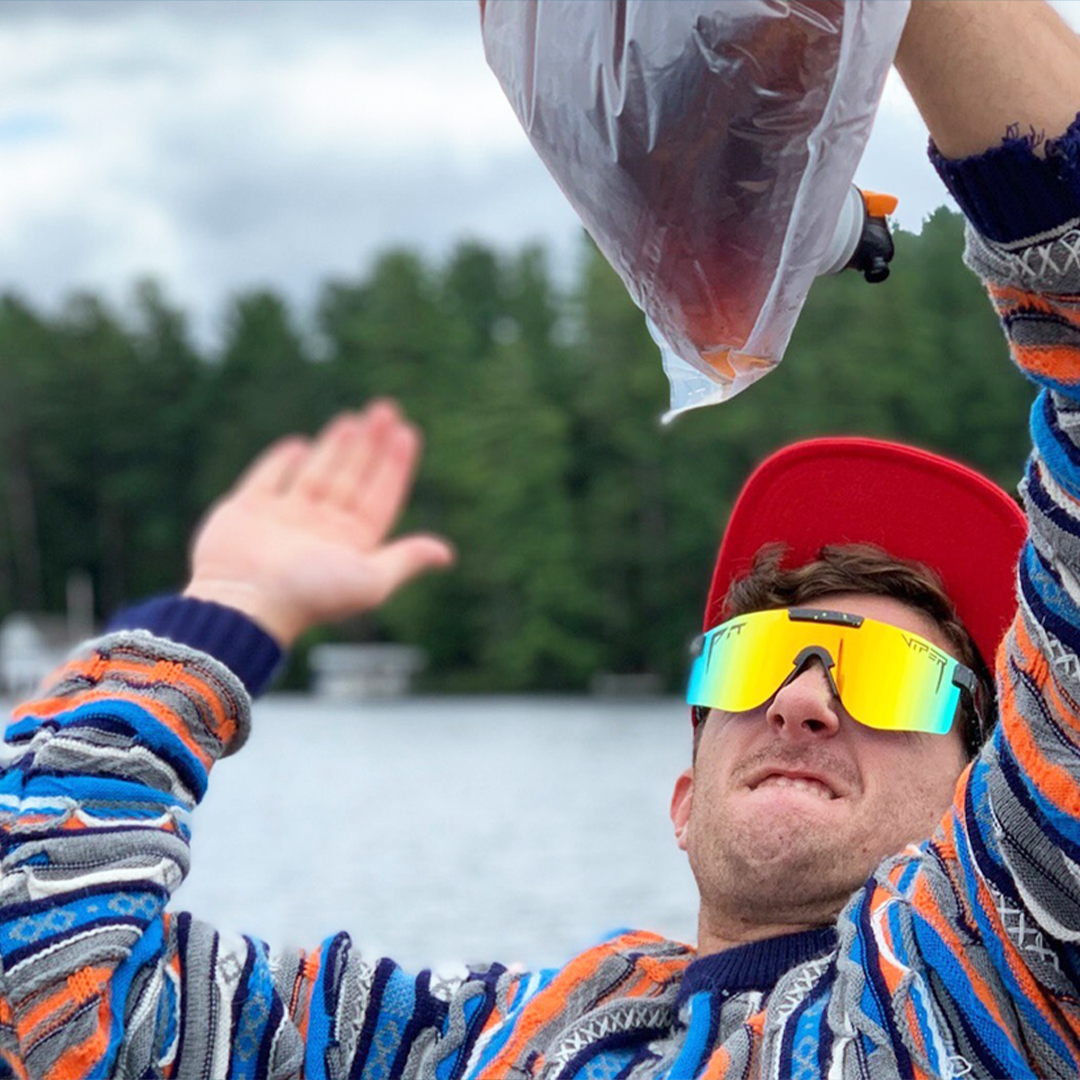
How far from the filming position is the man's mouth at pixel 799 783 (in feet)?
6.19

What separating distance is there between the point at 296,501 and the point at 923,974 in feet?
3.22

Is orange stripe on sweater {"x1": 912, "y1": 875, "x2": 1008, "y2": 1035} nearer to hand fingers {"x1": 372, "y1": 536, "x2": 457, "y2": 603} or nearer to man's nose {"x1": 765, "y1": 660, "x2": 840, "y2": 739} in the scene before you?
man's nose {"x1": 765, "y1": 660, "x2": 840, "y2": 739}

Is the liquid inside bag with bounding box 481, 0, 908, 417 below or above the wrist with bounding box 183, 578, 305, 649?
above

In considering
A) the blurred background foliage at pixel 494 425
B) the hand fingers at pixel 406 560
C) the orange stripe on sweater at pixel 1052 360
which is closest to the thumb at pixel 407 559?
the hand fingers at pixel 406 560

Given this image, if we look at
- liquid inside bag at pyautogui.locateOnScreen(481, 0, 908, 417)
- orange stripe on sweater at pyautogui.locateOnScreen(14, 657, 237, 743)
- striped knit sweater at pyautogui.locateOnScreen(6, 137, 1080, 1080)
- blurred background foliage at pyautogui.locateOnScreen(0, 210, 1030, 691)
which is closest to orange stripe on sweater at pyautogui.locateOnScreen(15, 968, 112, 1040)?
striped knit sweater at pyautogui.locateOnScreen(6, 137, 1080, 1080)

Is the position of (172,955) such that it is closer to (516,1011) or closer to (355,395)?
(516,1011)

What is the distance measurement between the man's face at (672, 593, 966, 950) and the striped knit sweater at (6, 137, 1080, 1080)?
→ 2.4 inches

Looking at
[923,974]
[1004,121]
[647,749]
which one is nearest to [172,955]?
[923,974]

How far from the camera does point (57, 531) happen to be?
4838 cm

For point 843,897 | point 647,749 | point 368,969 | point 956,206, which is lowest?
point 647,749

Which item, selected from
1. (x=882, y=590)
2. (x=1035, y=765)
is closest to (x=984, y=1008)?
(x=1035, y=765)

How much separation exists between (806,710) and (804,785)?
8cm

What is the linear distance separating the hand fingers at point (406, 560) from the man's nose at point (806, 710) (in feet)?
1.38

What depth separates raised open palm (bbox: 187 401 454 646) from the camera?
2.09 meters
